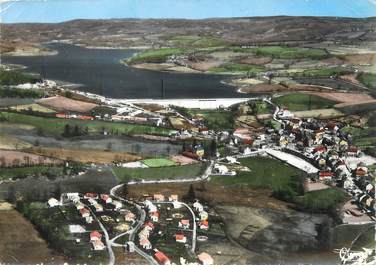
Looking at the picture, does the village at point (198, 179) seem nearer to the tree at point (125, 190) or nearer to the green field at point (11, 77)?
the tree at point (125, 190)

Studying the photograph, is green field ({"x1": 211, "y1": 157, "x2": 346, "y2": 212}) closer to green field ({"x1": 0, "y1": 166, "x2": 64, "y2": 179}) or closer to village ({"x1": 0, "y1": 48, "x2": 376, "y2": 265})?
village ({"x1": 0, "y1": 48, "x2": 376, "y2": 265})

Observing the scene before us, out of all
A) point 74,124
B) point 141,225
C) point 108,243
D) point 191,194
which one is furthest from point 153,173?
point 74,124

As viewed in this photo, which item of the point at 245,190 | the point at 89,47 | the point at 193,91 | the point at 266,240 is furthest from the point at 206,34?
the point at 266,240

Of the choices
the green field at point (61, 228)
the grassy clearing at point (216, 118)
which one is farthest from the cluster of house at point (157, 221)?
the grassy clearing at point (216, 118)

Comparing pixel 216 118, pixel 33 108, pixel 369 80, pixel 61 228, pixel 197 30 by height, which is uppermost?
pixel 197 30

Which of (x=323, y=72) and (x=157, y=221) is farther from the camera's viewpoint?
(x=323, y=72)

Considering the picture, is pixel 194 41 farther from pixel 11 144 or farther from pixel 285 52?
pixel 11 144
